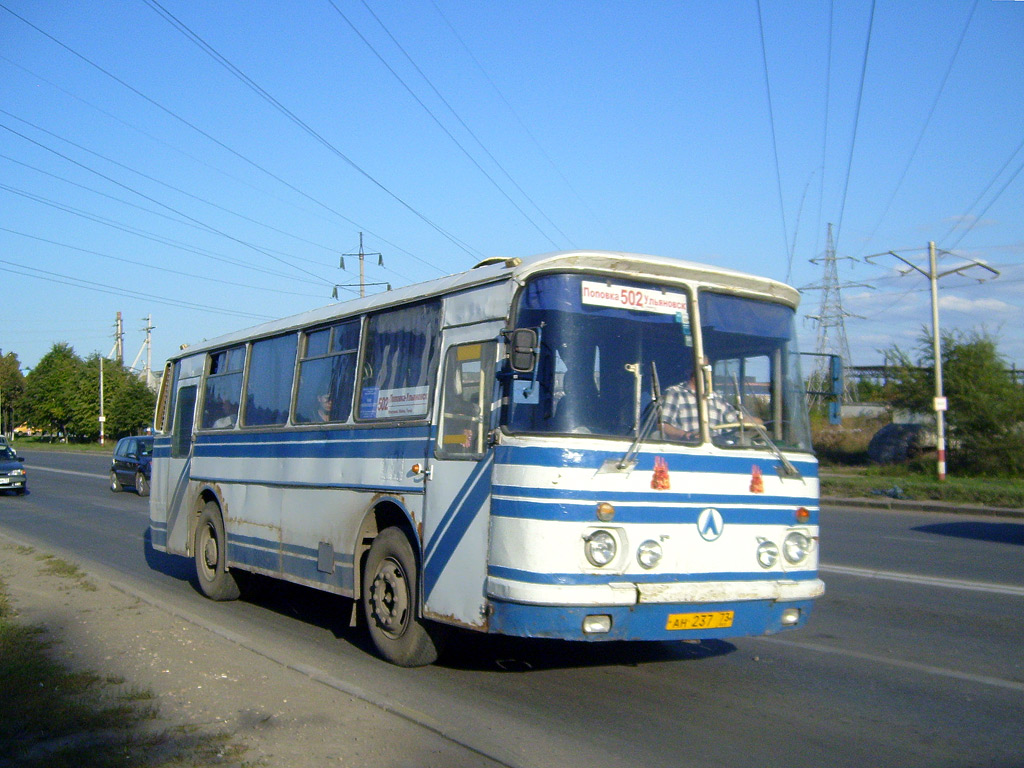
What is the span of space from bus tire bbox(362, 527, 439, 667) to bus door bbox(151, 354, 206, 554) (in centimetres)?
496

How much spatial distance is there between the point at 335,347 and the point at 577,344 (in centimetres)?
345

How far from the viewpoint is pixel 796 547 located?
22.7 feet

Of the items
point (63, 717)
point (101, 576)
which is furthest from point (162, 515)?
point (63, 717)

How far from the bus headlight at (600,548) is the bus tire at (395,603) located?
1.65 m

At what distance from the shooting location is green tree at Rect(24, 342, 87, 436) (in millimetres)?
88688

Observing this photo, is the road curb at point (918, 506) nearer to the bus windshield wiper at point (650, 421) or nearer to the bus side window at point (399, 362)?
the bus side window at point (399, 362)

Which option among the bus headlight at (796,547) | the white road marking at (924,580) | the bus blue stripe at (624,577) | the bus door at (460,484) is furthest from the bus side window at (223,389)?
the white road marking at (924,580)

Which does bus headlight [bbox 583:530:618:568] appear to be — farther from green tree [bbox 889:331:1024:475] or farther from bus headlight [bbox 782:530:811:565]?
green tree [bbox 889:331:1024:475]

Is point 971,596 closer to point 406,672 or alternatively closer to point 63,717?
point 406,672

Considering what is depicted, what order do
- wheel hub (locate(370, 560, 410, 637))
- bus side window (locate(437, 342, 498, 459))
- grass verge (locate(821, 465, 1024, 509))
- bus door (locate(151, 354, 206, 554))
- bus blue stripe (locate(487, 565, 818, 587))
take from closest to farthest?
bus blue stripe (locate(487, 565, 818, 587)), bus side window (locate(437, 342, 498, 459)), wheel hub (locate(370, 560, 410, 637)), bus door (locate(151, 354, 206, 554)), grass verge (locate(821, 465, 1024, 509))

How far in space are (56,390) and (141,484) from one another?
232ft

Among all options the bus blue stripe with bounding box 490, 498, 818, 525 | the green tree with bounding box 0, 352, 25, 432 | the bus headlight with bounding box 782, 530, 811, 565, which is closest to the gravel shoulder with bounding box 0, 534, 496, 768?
the bus blue stripe with bounding box 490, 498, 818, 525

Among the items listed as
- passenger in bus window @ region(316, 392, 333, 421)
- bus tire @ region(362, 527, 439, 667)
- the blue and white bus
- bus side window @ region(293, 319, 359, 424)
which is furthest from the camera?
passenger in bus window @ region(316, 392, 333, 421)

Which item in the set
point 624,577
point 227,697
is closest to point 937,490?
point 624,577
